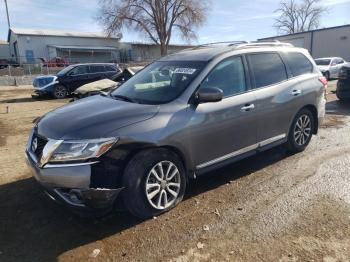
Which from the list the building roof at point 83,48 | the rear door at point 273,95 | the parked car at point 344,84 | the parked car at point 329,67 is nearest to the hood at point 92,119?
the rear door at point 273,95

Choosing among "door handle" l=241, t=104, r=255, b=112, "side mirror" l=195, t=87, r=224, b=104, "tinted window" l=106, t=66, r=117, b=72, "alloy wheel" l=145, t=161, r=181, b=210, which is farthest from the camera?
"tinted window" l=106, t=66, r=117, b=72

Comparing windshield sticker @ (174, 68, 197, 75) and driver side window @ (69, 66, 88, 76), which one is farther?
driver side window @ (69, 66, 88, 76)

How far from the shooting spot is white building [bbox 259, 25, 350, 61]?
1379 inches

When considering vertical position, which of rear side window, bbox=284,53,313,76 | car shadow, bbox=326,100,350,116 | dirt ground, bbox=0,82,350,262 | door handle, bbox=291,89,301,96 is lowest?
dirt ground, bbox=0,82,350,262

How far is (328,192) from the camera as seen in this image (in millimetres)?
4312

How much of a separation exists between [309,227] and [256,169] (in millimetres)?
1698

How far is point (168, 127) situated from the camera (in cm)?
382

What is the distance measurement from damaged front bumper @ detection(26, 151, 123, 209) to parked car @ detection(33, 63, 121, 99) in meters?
13.9

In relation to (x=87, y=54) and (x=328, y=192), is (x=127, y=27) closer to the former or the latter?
(x=87, y=54)

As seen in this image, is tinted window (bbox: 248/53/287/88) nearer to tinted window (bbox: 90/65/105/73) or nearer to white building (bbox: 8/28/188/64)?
tinted window (bbox: 90/65/105/73)

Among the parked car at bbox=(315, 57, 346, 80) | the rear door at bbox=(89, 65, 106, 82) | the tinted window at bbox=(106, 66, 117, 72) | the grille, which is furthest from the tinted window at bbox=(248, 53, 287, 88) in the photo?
the parked car at bbox=(315, 57, 346, 80)

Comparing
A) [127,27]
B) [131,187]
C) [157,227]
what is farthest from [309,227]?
[127,27]

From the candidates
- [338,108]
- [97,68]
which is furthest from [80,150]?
[97,68]

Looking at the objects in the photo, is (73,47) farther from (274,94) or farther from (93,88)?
(274,94)
